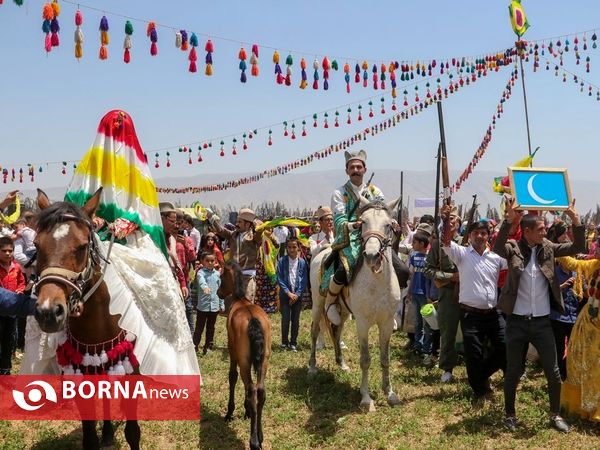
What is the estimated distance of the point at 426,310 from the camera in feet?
26.0

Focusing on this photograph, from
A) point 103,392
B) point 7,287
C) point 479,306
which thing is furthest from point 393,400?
point 7,287

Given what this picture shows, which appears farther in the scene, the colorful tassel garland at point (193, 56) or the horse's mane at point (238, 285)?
the colorful tassel garland at point (193, 56)

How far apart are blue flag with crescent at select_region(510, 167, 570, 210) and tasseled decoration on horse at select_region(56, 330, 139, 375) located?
3.93 m

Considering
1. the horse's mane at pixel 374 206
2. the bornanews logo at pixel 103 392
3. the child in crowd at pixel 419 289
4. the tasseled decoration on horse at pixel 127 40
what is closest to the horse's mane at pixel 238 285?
the bornanews logo at pixel 103 392

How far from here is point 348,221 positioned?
21.5 ft

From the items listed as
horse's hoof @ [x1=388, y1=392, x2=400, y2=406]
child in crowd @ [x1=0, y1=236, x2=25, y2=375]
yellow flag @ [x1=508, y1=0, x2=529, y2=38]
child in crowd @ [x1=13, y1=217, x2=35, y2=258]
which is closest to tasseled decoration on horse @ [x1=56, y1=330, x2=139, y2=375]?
child in crowd @ [x1=0, y1=236, x2=25, y2=375]

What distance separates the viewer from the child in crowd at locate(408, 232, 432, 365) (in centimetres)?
843

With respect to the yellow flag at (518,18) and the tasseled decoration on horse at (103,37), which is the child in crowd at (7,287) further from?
the yellow flag at (518,18)

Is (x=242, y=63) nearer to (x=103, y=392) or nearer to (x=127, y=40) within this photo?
(x=127, y=40)

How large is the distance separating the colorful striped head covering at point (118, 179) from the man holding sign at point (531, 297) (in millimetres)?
3604

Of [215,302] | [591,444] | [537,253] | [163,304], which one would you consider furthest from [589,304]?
[215,302]

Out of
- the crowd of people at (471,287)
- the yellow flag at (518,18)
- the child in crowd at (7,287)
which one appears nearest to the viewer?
the crowd of people at (471,287)

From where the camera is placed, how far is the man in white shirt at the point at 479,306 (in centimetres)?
627

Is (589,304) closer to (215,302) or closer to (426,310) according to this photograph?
(426,310)
